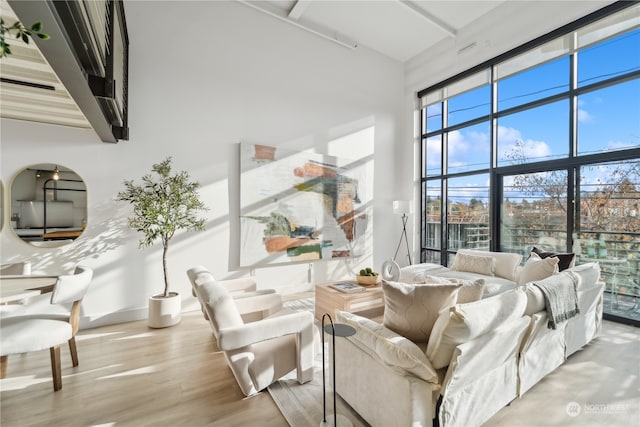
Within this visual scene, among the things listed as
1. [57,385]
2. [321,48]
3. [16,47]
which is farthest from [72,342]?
[321,48]

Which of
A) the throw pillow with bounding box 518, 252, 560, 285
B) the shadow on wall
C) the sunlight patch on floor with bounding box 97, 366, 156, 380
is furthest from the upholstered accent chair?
the throw pillow with bounding box 518, 252, 560, 285

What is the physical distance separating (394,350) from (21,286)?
271 centimetres

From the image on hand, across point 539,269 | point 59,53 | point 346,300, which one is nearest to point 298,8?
point 59,53

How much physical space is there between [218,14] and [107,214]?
3313mm

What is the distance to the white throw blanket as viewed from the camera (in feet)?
7.20

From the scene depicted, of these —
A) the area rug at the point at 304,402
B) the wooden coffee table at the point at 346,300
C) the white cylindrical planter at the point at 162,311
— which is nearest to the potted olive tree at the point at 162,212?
the white cylindrical planter at the point at 162,311

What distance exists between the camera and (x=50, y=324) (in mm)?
2250

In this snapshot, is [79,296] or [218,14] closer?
[79,296]

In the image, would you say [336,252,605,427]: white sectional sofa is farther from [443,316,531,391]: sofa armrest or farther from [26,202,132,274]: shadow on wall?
[26,202,132,274]: shadow on wall

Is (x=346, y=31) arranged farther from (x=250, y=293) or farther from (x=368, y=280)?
(x=250, y=293)

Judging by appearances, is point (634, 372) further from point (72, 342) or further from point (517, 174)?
point (72, 342)

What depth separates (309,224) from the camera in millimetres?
5086

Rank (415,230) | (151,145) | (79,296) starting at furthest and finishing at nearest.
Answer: (415,230) < (151,145) < (79,296)

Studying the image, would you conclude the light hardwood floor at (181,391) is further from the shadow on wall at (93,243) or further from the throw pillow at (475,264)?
the throw pillow at (475,264)
